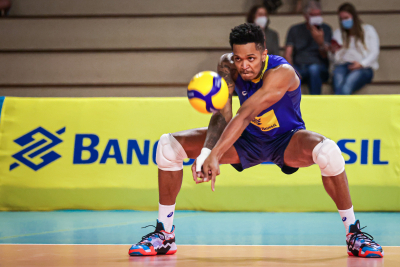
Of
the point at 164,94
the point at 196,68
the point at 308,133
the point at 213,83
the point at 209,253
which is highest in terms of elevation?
the point at 196,68

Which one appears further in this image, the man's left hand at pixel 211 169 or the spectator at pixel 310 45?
the spectator at pixel 310 45

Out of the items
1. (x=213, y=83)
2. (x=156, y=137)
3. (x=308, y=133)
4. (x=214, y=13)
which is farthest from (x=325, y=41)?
(x=213, y=83)

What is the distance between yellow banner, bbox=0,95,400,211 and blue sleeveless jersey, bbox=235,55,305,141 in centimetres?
183

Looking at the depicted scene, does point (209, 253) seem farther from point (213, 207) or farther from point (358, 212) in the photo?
point (358, 212)

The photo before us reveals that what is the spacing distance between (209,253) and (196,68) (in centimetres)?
504

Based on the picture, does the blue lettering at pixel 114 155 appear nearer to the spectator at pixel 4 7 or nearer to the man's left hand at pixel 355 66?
the man's left hand at pixel 355 66

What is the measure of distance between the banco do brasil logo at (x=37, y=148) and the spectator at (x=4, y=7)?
3.87 meters

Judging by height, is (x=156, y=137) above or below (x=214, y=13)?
below

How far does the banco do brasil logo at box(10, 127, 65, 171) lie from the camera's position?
4.82m

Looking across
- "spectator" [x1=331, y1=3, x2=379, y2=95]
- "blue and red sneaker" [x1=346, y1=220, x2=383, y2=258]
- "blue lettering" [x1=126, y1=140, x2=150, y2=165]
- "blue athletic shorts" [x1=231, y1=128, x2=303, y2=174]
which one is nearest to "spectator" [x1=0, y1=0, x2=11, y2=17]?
"blue lettering" [x1=126, y1=140, x2=150, y2=165]

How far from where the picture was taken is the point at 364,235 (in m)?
2.62

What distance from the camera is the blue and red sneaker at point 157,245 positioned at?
261 centimetres

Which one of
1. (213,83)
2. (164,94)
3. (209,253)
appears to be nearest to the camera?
(213,83)

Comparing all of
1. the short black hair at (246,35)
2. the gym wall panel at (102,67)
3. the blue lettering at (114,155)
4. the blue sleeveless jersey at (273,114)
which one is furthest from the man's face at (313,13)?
the short black hair at (246,35)
